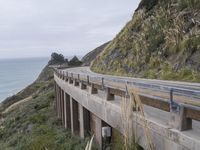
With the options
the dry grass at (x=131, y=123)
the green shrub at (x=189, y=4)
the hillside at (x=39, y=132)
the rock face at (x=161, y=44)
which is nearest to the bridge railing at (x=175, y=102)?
the dry grass at (x=131, y=123)

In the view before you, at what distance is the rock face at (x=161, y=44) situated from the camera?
21531 mm

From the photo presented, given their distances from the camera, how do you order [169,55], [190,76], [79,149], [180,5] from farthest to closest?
[180,5], [169,55], [190,76], [79,149]

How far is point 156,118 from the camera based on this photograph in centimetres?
759

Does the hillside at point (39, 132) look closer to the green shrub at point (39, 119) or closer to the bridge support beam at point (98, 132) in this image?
the green shrub at point (39, 119)

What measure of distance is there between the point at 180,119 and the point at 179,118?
6cm

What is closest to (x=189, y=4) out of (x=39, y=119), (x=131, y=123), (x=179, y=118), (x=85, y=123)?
(x=39, y=119)

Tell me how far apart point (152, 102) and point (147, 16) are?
27.4 m

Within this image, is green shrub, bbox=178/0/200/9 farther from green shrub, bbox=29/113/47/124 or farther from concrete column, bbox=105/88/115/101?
concrete column, bbox=105/88/115/101

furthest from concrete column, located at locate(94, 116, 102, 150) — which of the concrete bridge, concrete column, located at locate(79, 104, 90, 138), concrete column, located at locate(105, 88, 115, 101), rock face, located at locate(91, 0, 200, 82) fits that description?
rock face, located at locate(91, 0, 200, 82)

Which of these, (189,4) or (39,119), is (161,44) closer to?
(189,4)

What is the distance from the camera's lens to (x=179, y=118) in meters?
6.25

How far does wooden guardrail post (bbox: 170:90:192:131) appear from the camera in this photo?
614 centimetres

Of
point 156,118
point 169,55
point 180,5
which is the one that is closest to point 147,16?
point 180,5

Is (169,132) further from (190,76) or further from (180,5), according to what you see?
(180,5)
